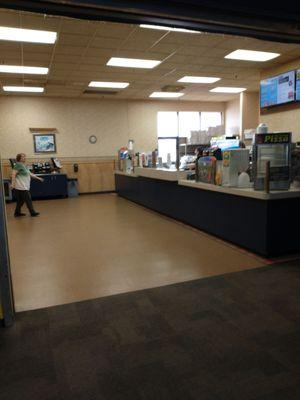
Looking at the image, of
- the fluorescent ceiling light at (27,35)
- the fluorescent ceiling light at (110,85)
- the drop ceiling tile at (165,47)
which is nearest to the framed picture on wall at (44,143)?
the fluorescent ceiling light at (110,85)

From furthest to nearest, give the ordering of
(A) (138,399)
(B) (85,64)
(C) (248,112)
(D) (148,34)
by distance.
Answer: (C) (248,112) → (B) (85,64) → (D) (148,34) → (A) (138,399)

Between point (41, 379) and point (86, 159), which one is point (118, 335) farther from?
point (86, 159)

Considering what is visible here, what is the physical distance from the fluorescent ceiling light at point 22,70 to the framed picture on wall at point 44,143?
3338 millimetres

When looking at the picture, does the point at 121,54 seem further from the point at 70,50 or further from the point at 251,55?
the point at 251,55

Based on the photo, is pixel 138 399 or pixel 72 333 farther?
pixel 72 333

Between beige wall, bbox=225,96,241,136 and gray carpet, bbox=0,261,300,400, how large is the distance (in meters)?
9.86

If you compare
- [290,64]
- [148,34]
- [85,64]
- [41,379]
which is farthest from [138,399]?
[290,64]

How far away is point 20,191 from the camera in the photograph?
7141 millimetres

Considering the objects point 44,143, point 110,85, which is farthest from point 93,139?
point 110,85

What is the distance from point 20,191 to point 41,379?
18.8 feet

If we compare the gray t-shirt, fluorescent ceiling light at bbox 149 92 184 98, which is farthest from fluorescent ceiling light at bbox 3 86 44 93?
fluorescent ceiling light at bbox 149 92 184 98

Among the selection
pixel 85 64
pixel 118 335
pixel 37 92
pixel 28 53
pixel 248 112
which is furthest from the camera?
pixel 248 112

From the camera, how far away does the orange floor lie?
11.0 ft

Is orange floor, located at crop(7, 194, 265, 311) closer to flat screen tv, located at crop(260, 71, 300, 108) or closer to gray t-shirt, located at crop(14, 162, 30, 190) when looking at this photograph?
gray t-shirt, located at crop(14, 162, 30, 190)
